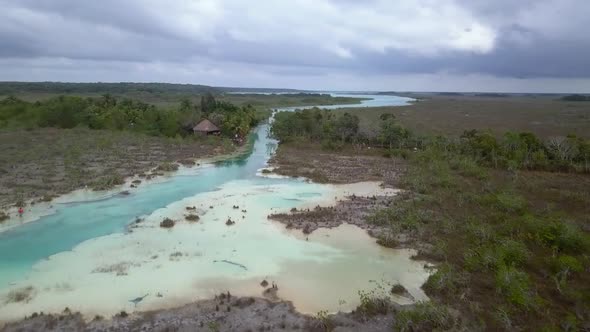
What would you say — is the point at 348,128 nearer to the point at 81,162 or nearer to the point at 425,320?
the point at 81,162

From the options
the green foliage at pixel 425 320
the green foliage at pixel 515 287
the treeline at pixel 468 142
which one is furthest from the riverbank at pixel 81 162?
the green foliage at pixel 515 287

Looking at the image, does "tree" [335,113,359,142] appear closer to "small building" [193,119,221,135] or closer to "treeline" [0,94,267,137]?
"treeline" [0,94,267,137]

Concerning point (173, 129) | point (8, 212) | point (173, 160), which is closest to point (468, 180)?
point (173, 160)

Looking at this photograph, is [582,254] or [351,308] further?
[582,254]

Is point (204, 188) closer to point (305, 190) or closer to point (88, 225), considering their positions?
point (305, 190)

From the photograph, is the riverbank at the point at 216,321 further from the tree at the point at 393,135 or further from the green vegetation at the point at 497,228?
the tree at the point at 393,135

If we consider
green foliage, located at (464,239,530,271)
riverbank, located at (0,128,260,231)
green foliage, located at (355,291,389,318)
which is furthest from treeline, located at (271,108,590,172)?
green foliage, located at (355,291,389,318)
